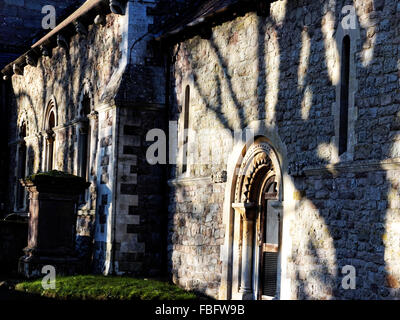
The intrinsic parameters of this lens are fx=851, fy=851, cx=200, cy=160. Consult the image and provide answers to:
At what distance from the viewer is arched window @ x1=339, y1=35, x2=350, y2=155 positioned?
33.1 feet

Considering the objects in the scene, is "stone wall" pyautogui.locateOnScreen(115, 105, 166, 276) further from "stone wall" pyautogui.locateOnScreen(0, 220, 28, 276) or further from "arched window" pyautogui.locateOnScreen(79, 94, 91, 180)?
"stone wall" pyautogui.locateOnScreen(0, 220, 28, 276)

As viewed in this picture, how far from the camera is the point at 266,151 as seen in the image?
11844 millimetres

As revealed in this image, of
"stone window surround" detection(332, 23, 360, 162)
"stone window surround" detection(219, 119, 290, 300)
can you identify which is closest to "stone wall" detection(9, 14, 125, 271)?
"stone window surround" detection(219, 119, 290, 300)

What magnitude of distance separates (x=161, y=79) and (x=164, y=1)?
4.84 feet

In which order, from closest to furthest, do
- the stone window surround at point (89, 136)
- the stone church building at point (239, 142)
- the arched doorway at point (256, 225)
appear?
1. the stone church building at point (239, 142)
2. the arched doorway at point (256, 225)
3. the stone window surround at point (89, 136)

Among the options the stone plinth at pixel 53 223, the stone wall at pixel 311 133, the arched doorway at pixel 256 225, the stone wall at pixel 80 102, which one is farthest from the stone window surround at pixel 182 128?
the stone plinth at pixel 53 223

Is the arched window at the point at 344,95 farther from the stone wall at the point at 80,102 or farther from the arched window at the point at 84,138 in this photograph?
the arched window at the point at 84,138

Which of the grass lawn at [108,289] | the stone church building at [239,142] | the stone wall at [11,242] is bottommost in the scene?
the grass lawn at [108,289]

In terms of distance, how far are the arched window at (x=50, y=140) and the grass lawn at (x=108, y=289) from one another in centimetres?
720

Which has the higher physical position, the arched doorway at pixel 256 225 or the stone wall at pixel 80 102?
the stone wall at pixel 80 102

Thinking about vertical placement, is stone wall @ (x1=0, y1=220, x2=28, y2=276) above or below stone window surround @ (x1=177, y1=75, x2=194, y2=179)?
below

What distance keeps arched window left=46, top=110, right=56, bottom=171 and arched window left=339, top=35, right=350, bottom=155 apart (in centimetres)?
1229

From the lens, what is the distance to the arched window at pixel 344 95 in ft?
33.1

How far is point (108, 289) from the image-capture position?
13070 millimetres
